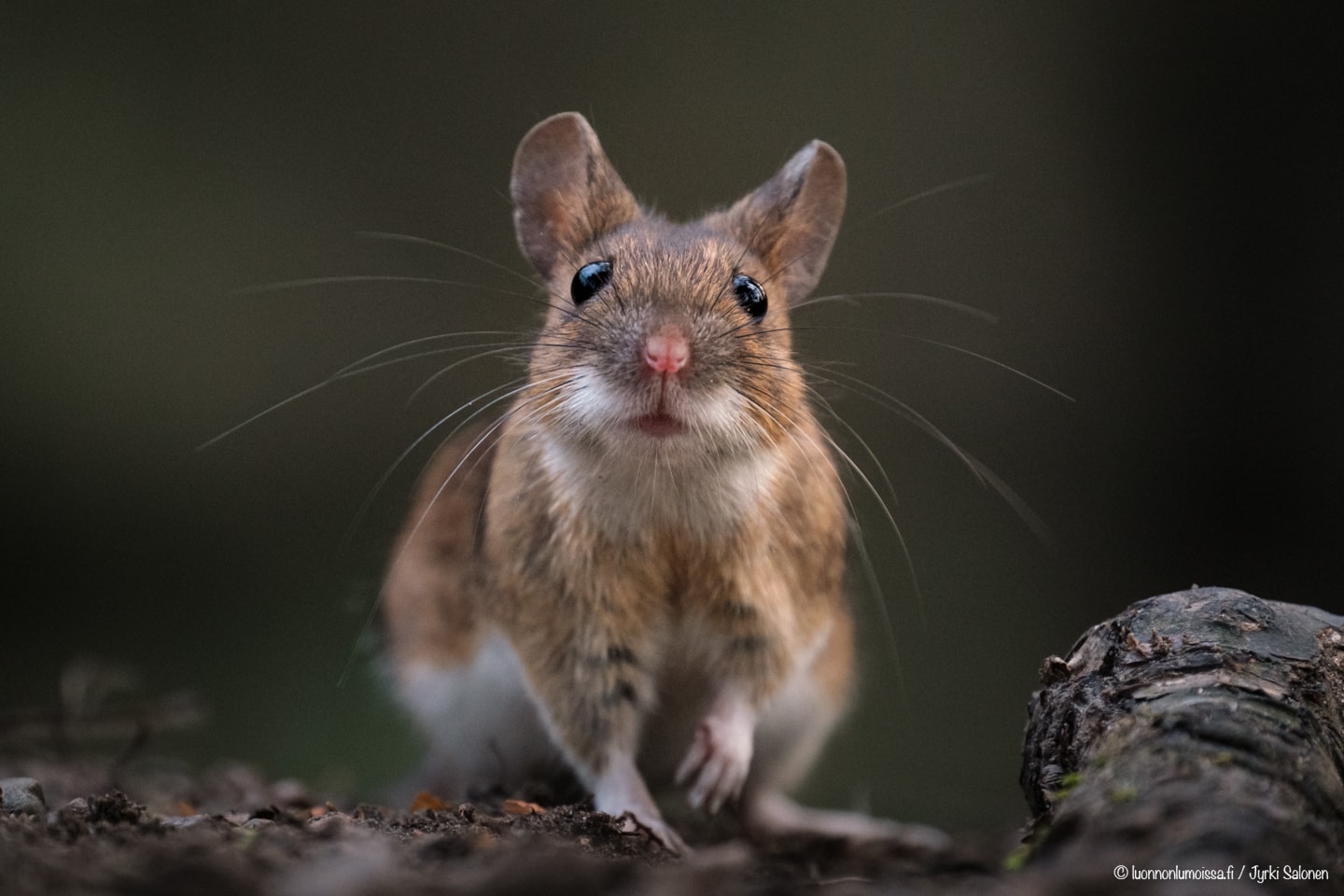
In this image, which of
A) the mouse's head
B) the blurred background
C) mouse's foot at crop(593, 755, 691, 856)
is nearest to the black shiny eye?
the mouse's head

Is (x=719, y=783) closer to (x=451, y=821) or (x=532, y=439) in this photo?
(x=451, y=821)

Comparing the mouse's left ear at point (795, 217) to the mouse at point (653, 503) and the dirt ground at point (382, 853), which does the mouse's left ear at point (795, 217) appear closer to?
the mouse at point (653, 503)

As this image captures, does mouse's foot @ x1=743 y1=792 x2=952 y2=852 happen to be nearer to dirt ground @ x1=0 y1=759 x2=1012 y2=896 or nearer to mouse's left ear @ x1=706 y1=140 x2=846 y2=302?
dirt ground @ x1=0 y1=759 x2=1012 y2=896

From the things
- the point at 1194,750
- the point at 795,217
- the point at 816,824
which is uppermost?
the point at 795,217

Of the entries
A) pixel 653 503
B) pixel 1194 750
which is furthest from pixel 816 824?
pixel 1194 750

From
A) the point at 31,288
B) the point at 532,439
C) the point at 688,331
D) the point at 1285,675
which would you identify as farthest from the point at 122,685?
the point at 31,288

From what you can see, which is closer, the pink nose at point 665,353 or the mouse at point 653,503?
the pink nose at point 665,353

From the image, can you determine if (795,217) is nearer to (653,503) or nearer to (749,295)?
(749,295)

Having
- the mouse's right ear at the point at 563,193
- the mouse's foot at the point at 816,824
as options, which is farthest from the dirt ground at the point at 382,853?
the mouse's right ear at the point at 563,193
